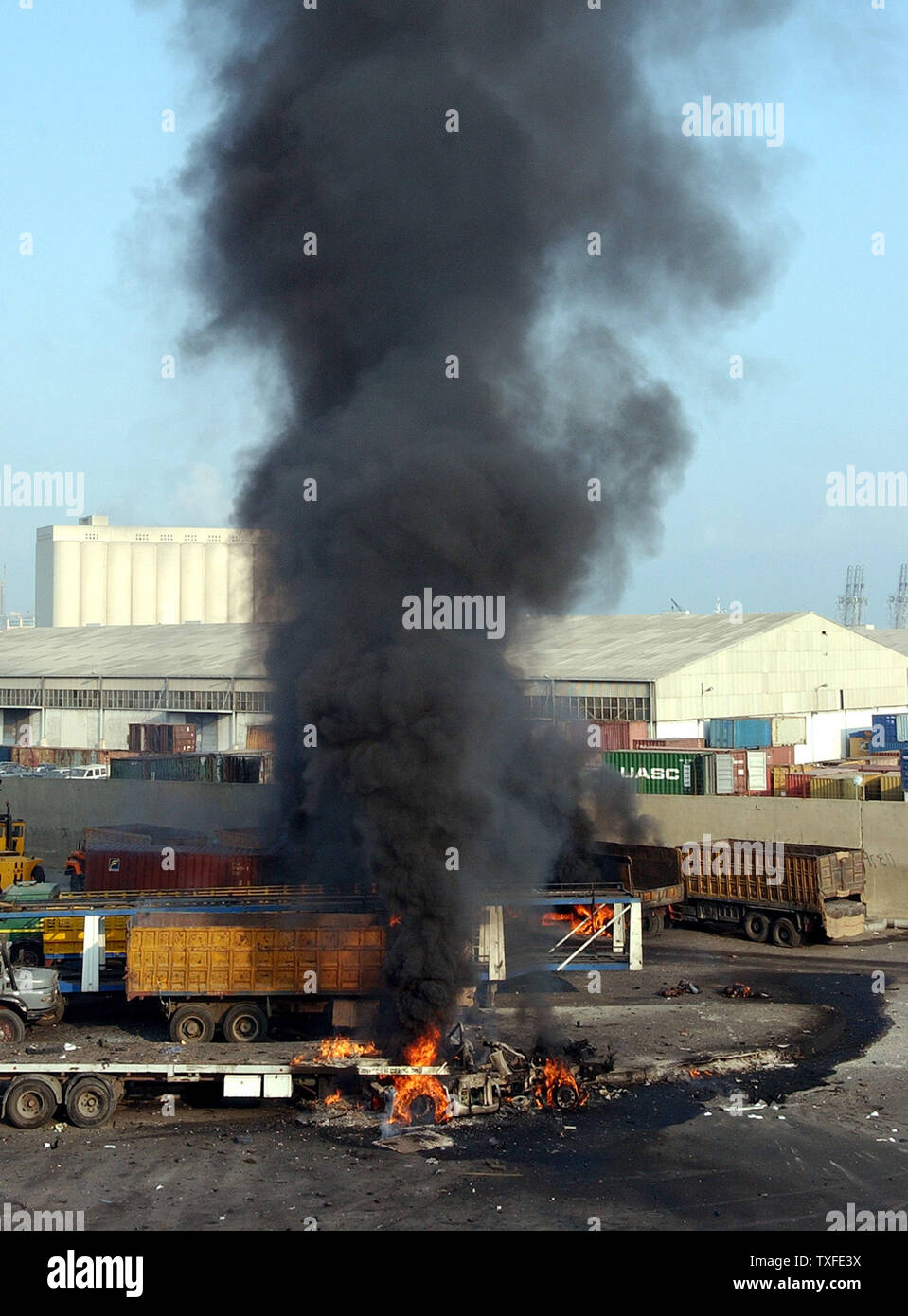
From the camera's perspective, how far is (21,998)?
20.8 m

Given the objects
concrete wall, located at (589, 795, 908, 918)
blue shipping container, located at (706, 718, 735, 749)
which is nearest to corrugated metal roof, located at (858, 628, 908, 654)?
blue shipping container, located at (706, 718, 735, 749)

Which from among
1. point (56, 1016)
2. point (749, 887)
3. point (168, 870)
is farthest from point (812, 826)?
point (56, 1016)

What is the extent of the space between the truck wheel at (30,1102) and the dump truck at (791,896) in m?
19.5

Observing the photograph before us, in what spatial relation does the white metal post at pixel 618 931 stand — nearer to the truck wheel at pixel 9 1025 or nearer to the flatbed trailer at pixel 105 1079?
the flatbed trailer at pixel 105 1079

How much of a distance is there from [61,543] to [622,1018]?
90.6 metres

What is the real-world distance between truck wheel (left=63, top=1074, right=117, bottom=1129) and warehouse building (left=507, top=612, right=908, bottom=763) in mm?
29544

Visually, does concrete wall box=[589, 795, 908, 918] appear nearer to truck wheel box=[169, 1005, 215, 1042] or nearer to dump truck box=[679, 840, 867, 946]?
dump truck box=[679, 840, 867, 946]

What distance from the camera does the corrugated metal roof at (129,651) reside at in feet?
215

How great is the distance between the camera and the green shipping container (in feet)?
131

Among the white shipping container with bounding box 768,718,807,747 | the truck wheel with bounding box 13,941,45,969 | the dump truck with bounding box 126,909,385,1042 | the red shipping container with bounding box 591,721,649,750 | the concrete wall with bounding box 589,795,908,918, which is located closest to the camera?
the dump truck with bounding box 126,909,385,1042
